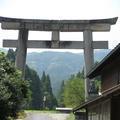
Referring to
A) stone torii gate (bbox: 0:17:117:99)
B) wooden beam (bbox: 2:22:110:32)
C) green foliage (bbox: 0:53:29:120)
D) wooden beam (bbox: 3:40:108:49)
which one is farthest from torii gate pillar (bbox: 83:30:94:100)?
green foliage (bbox: 0:53:29:120)

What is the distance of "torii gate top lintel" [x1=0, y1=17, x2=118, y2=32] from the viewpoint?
4300 centimetres

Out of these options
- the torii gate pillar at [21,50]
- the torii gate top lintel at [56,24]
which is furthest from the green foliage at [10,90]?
the torii gate top lintel at [56,24]

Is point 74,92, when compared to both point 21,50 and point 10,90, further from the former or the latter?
point 10,90

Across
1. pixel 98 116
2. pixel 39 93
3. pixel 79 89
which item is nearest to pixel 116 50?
pixel 98 116

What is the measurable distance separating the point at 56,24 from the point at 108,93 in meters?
23.6

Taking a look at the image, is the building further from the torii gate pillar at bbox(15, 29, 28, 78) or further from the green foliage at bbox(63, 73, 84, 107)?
the green foliage at bbox(63, 73, 84, 107)

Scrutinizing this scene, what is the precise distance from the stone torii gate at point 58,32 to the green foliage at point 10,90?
4192 millimetres

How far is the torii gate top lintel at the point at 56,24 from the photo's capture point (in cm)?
4300

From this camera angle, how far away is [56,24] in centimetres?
4328

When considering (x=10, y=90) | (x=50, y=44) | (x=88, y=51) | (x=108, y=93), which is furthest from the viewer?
(x=50, y=44)

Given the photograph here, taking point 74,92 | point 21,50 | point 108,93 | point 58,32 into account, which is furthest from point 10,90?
point 74,92

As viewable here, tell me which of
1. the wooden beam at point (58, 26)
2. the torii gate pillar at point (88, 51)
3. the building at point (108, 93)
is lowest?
the building at point (108, 93)

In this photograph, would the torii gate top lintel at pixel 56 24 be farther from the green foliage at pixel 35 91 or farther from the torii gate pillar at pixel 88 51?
the green foliage at pixel 35 91

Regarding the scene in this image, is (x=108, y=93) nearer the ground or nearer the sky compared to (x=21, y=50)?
nearer the ground
